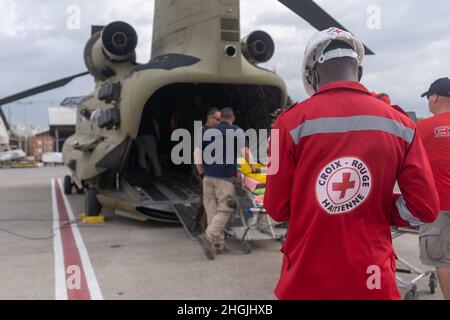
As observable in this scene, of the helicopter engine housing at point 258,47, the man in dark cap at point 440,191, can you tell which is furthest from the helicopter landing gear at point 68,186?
the man in dark cap at point 440,191

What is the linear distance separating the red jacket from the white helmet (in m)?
0.17

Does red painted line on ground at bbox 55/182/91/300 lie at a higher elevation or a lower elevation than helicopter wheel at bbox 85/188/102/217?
lower

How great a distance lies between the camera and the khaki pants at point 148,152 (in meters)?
10.3

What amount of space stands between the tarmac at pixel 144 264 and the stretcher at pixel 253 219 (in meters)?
0.21

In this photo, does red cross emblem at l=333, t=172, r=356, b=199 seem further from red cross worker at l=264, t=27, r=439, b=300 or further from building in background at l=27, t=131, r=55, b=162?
building in background at l=27, t=131, r=55, b=162

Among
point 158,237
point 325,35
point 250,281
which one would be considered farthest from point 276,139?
point 158,237

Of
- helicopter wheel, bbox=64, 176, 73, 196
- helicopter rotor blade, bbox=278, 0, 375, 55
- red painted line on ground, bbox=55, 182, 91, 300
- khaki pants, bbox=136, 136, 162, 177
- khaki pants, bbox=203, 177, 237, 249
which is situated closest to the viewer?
red painted line on ground, bbox=55, 182, 91, 300

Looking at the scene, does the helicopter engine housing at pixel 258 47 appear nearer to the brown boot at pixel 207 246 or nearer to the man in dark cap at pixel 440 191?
the brown boot at pixel 207 246

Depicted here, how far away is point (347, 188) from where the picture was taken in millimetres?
2014

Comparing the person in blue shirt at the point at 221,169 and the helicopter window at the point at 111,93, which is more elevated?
the helicopter window at the point at 111,93

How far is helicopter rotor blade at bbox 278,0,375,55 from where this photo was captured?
606cm

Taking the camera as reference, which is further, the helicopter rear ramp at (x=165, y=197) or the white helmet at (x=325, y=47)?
the helicopter rear ramp at (x=165, y=197)

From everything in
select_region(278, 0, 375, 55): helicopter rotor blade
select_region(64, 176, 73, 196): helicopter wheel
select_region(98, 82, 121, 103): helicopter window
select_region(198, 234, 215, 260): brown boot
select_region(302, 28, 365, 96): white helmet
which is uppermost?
select_region(278, 0, 375, 55): helicopter rotor blade

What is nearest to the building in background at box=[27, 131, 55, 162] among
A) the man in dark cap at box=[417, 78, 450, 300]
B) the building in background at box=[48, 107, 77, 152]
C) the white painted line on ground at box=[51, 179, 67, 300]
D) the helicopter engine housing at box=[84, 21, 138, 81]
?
the building in background at box=[48, 107, 77, 152]
